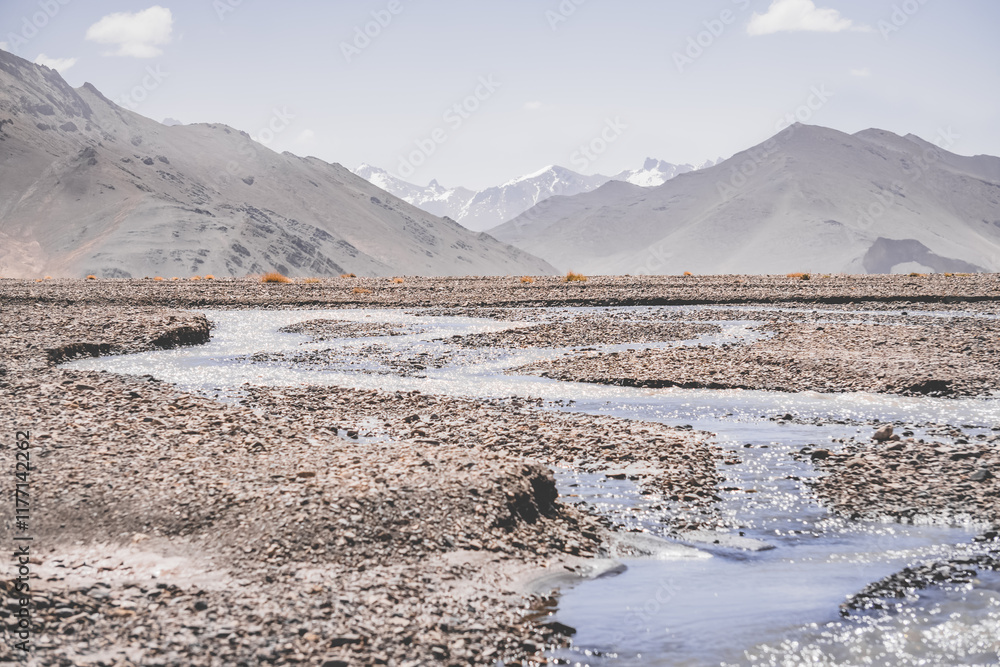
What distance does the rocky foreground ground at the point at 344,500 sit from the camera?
6848 millimetres

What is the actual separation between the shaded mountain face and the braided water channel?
4428 inches

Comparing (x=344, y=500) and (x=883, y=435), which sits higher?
(x=883, y=435)

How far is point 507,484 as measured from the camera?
9.32m

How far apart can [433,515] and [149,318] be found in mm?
22968

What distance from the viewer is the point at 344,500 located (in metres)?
8.74

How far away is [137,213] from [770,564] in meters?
143

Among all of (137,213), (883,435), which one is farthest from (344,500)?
(137,213)

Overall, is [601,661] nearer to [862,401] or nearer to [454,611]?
[454,611]

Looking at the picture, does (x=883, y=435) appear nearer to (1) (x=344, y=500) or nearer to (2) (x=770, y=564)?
(2) (x=770, y=564)

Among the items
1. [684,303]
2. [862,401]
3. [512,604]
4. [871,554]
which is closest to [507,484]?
[512,604]

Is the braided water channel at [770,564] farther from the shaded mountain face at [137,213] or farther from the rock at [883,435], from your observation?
the shaded mountain face at [137,213]

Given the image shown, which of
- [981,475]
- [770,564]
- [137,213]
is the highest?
[137,213]

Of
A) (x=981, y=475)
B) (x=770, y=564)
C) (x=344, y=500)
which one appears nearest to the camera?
(x=770, y=564)

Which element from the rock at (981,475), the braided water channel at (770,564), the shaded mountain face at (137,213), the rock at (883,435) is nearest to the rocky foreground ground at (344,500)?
the rock at (981,475)
